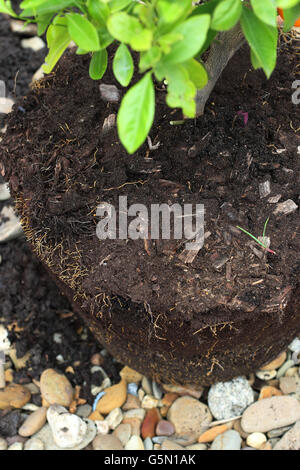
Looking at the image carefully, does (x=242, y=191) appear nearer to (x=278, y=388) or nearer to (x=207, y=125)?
(x=207, y=125)

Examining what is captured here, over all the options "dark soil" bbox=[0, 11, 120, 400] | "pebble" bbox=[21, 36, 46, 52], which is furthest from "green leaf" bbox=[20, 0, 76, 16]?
"pebble" bbox=[21, 36, 46, 52]

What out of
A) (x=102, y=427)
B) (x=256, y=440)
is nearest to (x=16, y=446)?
(x=102, y=427)

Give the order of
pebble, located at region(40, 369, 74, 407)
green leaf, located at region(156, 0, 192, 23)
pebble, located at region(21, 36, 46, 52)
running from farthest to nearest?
pebble, located at region(21, 36, 46, 52) < pebble, located at region(40, 369, 74, 407) < green leaf, located at region(156, 0, 192, 23)

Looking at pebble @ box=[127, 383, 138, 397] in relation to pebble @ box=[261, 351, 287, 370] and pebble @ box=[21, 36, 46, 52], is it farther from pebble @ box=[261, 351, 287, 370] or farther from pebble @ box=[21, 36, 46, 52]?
pebble @ box=[21, 36, 46, 52]

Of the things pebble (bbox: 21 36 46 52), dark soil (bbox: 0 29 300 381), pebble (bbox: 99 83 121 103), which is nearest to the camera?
dark soil (bbox: 0 29 300 381)

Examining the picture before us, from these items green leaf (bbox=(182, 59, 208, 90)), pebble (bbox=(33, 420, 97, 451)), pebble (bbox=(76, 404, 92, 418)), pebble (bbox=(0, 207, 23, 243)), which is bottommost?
pebble (bbox=(76, 404, 92, 418))

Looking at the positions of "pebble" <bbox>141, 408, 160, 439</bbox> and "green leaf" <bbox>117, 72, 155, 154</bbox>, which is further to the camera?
"pebble" <bbox>141, 408, 160, 439</bbox>

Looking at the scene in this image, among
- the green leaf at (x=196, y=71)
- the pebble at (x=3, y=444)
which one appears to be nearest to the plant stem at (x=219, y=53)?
the green leaf at (x=196, y=71)

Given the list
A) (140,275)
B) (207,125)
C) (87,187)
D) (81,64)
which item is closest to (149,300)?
(140,275)
